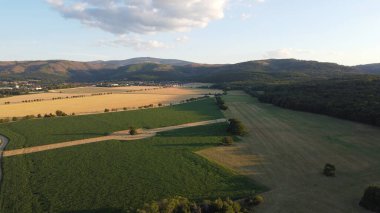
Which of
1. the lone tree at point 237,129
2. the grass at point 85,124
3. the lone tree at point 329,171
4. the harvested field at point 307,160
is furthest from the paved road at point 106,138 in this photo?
the lone tree at point 329,171

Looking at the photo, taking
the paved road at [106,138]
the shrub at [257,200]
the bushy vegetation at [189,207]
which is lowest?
the paved road at [106,138]

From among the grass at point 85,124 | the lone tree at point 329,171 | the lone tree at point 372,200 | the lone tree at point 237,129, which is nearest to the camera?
the lone tree at point 372,200

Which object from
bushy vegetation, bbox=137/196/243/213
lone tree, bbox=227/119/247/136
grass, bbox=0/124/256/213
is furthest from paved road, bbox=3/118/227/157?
bushy vegetation, bbox=137/196/243/213

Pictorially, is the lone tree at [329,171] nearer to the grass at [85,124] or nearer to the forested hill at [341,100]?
the forested hill at [341,100]

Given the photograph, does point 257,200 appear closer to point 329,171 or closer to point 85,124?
point 329,171

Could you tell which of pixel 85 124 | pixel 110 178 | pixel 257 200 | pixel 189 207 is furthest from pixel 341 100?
pixel 189 207

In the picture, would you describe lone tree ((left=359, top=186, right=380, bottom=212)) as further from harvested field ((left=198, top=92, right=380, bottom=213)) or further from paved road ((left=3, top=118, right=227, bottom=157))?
paved road ((left=3, top=118, right=227, bottom=157))
